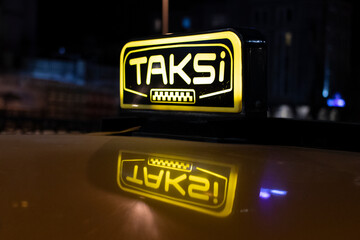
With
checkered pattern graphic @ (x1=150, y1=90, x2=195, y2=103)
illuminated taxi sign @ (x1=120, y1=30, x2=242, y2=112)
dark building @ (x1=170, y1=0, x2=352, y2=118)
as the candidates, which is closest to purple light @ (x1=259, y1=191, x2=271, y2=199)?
illuminated taxi sign @ (x1=120, y1=30, x2=242, y2=112)

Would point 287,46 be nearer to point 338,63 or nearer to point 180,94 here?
point 338,63

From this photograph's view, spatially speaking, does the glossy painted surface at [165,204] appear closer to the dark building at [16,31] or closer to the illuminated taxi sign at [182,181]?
the illuminated taxi sign at [182,181]

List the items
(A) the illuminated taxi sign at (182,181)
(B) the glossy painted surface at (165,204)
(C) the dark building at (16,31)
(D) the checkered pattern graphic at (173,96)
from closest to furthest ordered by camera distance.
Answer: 1. (B) the glossy painted surface at (165,204)
2. (A) the illuminated taxi sign at (182,181)
3. (D) the checkered pattern graphic at (173,96)
4. (C) the dark building at (16,31)

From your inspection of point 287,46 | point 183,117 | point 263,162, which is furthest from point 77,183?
point 287,46

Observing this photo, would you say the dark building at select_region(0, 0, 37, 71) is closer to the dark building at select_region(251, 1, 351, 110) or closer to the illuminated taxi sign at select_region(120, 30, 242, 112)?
the dark building at select_region(251, 1, 351, 110)

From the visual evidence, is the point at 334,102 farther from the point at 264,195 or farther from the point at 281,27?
the point at 281,27

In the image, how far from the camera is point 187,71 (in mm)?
3742

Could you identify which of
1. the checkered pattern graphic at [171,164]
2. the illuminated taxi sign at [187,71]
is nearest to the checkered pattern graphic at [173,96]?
the illuminated taxi sign at [187,71]

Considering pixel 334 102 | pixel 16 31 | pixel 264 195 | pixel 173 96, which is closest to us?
pixel 264 195

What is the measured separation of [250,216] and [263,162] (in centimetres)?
86

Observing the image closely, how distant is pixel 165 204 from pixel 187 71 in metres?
2.38

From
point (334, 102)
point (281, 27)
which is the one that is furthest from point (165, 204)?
point (281, 27)

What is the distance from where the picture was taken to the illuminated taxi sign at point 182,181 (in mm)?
1504

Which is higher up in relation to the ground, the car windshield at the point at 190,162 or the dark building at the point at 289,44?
the dark building at the point at 289,44
